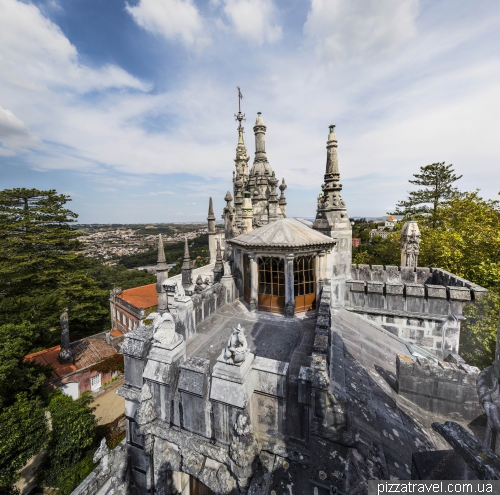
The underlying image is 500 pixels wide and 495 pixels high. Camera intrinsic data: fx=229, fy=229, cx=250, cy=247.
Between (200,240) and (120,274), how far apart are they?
6602 cm

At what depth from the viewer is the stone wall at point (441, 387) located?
578 centimetres

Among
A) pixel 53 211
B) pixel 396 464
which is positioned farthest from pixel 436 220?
pixel 53 211

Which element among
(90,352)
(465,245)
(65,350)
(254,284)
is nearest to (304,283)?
(254,284)

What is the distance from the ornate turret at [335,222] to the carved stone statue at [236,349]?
6.62 metres

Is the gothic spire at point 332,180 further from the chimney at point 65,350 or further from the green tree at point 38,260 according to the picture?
the chimney at point 65,350

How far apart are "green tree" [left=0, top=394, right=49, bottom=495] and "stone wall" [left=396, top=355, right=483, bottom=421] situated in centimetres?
1657

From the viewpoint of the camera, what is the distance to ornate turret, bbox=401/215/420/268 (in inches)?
552

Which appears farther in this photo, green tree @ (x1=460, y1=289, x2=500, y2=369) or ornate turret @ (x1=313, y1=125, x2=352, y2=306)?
ornate turret @ (x1=313, y1=125, x2=352, y2=306)

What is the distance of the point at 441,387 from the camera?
597cm

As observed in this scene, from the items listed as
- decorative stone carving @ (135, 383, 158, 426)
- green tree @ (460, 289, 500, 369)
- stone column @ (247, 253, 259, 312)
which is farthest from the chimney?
green tree @ (460, 289, 500, 369)

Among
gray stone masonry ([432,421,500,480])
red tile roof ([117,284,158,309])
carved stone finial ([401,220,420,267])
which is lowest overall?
red tile roof ([117,284,158,309])

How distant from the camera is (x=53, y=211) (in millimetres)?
19125

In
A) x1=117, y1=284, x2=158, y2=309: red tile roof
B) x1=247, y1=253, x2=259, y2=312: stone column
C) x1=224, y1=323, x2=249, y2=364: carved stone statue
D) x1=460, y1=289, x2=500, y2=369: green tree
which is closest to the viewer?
x1=224, y1=323, x2=249, y2=364: carved stone statue

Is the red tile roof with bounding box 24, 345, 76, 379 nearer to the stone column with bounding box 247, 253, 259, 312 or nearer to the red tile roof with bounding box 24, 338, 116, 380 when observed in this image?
the red tile roof with bounding box 24, 338, 116, 380
